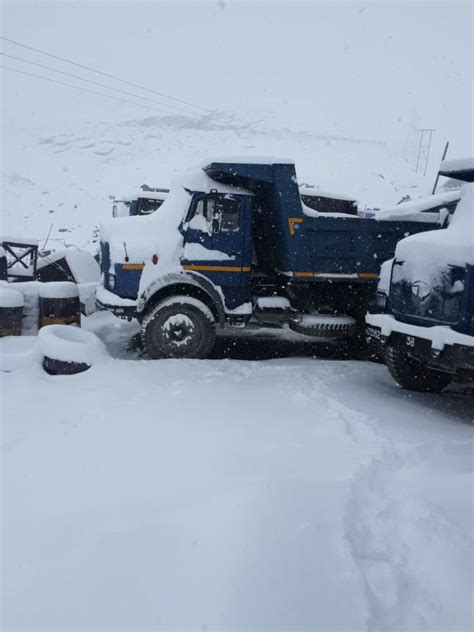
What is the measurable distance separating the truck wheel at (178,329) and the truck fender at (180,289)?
174mm

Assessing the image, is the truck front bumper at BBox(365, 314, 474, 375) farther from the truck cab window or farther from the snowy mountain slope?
the snowy mountain slope

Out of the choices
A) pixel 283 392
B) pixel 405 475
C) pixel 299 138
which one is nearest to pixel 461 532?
pixel 405 475

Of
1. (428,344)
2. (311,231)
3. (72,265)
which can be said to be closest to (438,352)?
(428,344)

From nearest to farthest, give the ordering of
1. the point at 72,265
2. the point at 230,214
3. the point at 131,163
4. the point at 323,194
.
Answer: the point at 230,214
the point at 72,265
the point at 323,194
the point at 131,163

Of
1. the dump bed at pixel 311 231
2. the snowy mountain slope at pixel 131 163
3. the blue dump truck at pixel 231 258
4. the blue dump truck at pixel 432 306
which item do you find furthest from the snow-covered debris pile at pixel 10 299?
the snowy mountain slope at pixel 131 163

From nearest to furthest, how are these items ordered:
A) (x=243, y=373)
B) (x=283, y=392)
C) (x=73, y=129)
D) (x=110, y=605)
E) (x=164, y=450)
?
(x=110, y=605) < (x=164, y=450) < (x=283, y=392) < (x=243, y=373) < (x=73, y=129)

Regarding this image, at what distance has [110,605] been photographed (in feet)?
6.37

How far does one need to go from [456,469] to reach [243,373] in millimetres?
2812

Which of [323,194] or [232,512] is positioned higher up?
[323,194]

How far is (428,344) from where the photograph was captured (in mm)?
4258

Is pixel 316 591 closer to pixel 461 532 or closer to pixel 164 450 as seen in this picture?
pixel 461 532

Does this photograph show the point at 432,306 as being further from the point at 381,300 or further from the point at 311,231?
the point at 311,231

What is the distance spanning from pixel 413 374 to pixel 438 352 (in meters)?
1.23

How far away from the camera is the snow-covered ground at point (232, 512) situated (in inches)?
A: 77.1
